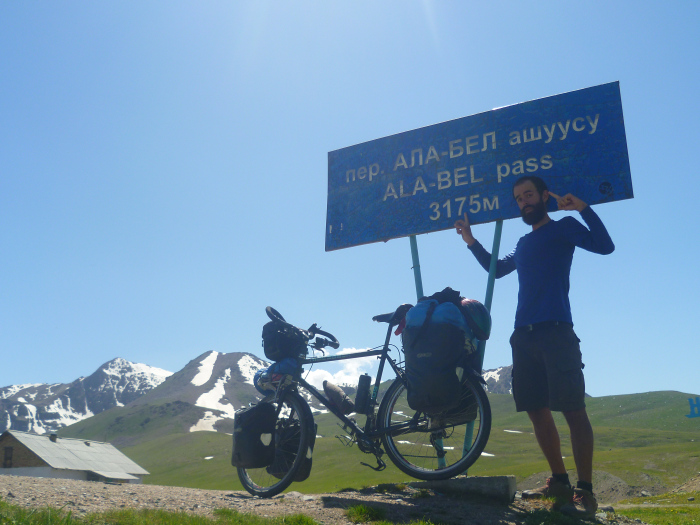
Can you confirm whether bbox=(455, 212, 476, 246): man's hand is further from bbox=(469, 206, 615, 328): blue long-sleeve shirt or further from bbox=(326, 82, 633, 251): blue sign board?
bbox=(469, 206, 615, 328): blue long-sleeve shirt

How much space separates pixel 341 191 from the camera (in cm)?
1045

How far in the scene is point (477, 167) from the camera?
912 centimetres

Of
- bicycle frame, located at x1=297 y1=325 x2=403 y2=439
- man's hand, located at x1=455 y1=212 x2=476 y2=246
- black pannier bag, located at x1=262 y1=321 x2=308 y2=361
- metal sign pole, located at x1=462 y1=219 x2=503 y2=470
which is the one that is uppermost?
man's hand, located at x1=455 y1=212 x2=476 y2=246

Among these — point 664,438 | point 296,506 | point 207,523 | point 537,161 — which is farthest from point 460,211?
point 664,438

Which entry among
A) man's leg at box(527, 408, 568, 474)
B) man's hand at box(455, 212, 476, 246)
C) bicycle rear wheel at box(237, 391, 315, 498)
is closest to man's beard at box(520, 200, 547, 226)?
man's hand at box(455, 212, 476, 246)

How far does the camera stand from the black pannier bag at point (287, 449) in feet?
23.3

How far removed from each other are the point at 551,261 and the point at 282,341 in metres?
3.77

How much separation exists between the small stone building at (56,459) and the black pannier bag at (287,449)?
78.3 meters

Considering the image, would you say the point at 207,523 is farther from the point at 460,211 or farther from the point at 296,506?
the point at 460,211

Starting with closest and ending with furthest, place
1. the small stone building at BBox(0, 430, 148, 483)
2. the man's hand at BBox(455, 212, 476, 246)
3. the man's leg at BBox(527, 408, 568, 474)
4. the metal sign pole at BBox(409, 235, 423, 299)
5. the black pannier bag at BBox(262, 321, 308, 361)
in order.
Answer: the man's leg at BBox(527, 408, 568, 474) → the black pannier bag at BBox(262, 321, 308, 361) → the man's hand at BBox(455, 212, 476, 246) → the metal sign pole at BBox(409, 235, 423, 299) → the small stone building at BBox(0, 430, 148, 483)

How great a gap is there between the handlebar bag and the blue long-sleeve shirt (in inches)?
32.9

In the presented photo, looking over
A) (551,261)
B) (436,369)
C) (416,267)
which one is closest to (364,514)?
(436,369)

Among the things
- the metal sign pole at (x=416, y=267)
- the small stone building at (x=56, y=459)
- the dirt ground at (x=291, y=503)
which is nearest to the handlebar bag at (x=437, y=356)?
the dirt ground at (x=291, y=503)

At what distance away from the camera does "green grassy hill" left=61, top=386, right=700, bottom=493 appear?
8044 centimetres
